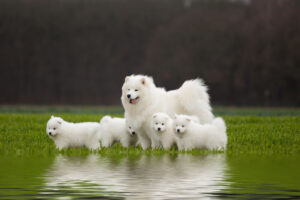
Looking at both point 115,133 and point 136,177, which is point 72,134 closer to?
point 115,133

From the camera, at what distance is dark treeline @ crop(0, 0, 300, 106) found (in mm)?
43594

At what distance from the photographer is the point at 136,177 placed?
21.3 feet

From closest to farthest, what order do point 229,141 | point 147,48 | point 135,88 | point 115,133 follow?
point 135,88, point 115,133, point 229,141, point 147,48

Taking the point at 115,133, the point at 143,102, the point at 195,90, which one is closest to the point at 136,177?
the point at 143,102

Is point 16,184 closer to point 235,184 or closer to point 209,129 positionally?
point 235,184

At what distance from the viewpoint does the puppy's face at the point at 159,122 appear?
401 inches

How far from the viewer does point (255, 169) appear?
7.28 metres

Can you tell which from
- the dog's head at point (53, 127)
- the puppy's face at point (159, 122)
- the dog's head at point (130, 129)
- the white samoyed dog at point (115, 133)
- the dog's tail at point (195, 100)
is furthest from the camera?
the dog's tail at point (195, 100)

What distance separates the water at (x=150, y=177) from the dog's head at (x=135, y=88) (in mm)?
2012

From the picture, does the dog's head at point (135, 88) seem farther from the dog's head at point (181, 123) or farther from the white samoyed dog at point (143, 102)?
the dog's head at point (181, 123)

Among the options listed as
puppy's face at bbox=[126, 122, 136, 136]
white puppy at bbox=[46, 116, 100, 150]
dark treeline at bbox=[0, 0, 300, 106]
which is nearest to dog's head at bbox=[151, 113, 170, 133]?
puppy's face at bbox=[126, 122, 136, 136]

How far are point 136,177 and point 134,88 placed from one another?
430 centimetres

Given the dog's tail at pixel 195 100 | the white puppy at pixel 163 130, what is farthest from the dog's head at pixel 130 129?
the dog's tail at pixel 195 100

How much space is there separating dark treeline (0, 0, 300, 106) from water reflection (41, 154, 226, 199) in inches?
1362
